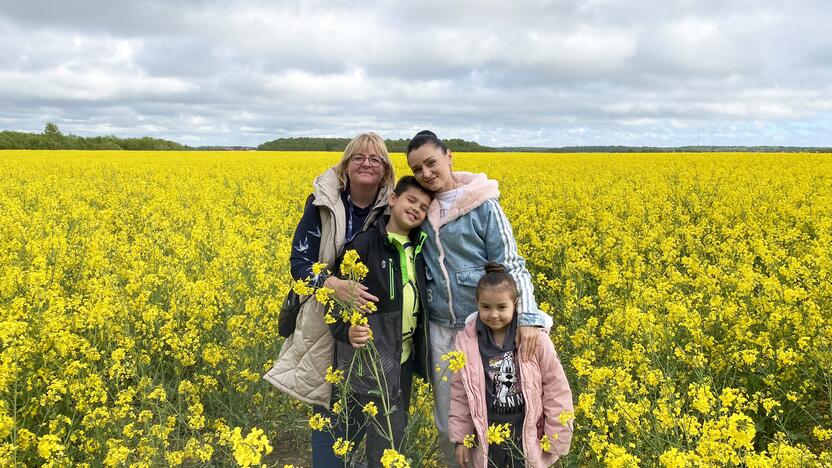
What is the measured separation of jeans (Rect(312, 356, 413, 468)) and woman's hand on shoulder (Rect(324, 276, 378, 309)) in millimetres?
551

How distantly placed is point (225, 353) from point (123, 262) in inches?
108

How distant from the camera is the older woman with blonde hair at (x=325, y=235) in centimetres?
256

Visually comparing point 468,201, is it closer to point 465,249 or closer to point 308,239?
point 465,249

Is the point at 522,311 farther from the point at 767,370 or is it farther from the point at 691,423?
the point at 767,370

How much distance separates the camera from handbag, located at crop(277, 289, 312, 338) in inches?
104

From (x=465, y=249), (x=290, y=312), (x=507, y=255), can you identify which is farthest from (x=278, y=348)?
(x=507, y=255)

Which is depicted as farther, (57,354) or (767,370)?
(767,370)

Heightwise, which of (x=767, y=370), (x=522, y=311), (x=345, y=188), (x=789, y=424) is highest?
(x=345, y=188)

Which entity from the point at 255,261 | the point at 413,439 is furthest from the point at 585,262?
the point at 255,261

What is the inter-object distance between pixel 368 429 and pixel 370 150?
134 cm

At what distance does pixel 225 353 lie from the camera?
359cm

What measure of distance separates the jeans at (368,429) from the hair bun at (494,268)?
64 cm

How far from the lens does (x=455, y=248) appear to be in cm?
250

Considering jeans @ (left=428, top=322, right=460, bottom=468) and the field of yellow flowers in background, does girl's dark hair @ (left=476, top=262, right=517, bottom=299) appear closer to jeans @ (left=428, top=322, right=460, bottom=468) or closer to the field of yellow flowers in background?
jeans @ (left=428, top=322, right=460, bottom=468)
